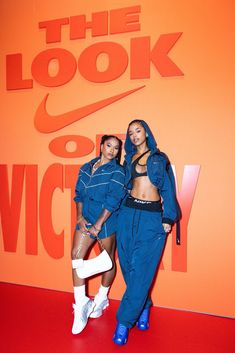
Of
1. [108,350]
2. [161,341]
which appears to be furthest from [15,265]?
[161,341]

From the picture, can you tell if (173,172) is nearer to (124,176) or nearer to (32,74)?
(124,176)

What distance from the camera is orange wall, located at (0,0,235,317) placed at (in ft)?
8.51

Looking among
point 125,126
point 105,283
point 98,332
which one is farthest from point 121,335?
point 125,126

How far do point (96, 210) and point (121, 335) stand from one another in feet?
3.10

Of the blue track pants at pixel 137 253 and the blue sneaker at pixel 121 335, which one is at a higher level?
the blue track pants at pixel 137 253

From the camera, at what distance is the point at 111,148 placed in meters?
2.51

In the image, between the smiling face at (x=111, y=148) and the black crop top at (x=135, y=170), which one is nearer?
the black crop top at (x=135, y=170)

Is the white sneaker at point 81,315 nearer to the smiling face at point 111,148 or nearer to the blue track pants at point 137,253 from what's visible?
the blue track pants at point 137,253

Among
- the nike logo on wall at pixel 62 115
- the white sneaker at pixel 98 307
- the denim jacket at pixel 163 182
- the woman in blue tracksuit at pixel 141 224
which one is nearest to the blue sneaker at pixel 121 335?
the woman in blue tracksuit at pixel 141 224

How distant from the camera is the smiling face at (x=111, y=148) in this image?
2506mm

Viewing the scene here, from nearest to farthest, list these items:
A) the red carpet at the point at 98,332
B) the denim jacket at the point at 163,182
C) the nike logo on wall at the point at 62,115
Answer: the red carpet at the point at 98,332
the denim jacket at the point at 163,182
the nike logo on wall at the point at 62,115

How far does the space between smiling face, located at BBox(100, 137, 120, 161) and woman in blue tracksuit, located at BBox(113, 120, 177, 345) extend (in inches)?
5.9

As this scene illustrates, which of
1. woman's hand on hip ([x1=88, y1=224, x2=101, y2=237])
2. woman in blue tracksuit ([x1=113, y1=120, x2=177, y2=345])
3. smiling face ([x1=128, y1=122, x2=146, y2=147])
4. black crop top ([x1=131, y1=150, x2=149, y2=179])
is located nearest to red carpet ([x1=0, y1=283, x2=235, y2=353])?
woman in blue tracksuit ([x1=113, y1=120, x2=177, y2=345])

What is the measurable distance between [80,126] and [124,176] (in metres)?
0.83
